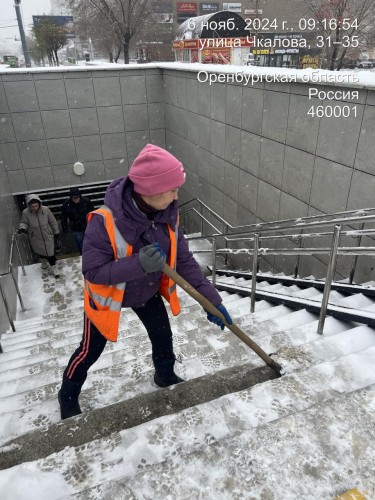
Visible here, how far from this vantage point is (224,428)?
185 centimetres

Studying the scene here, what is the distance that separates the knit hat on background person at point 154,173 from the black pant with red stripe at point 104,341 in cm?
87

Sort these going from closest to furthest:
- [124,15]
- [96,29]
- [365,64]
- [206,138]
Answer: [206,138] < [124,15] < [365,64] < [96,29]

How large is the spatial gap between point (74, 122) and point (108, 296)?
8.07m

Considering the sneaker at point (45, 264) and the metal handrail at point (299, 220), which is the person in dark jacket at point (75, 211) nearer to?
the sneaker at point (45, 264)

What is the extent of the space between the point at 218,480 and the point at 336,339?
4.72 feet

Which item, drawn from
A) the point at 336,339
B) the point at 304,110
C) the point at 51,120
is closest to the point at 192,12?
the point at 51,120

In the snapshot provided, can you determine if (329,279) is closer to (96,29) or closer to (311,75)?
(311,75)

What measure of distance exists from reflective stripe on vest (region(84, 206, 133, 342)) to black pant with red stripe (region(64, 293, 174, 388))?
0.45ft

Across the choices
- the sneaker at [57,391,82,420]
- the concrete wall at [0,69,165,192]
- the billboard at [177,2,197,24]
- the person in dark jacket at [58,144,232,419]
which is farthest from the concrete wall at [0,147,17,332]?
the billboard at [177,2,197,24]

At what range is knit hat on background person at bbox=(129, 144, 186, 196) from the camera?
1941mm

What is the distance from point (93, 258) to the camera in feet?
6.66

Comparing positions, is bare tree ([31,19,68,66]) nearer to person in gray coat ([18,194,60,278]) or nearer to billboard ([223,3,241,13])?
person in gray coat ([18,194,60,278])

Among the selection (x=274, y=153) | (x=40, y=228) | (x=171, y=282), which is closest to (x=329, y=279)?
(x=171, y=282)

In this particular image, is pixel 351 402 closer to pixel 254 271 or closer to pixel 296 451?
pixel 296 451
